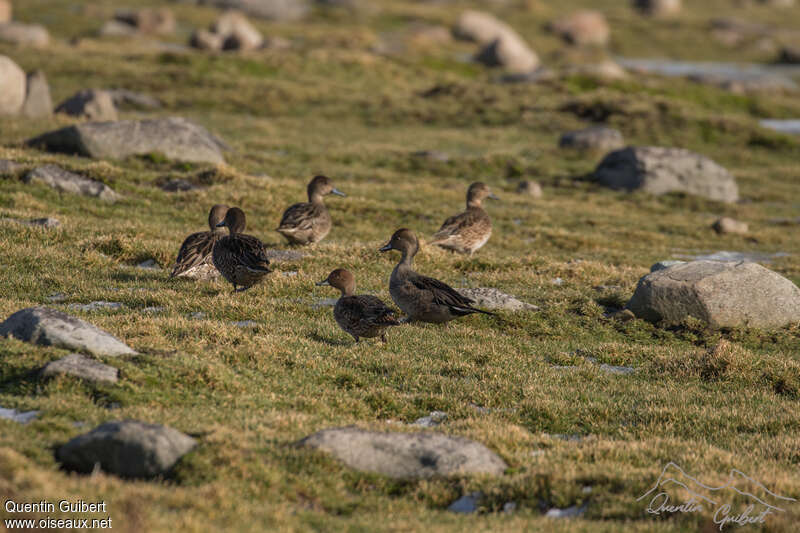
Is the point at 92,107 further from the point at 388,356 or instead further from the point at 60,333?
the point at 60,333

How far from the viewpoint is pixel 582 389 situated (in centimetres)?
1498

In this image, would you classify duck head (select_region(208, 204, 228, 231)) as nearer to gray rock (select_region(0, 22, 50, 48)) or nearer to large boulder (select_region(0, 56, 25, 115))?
large boulder (select_region(0, 56, 25, 115))

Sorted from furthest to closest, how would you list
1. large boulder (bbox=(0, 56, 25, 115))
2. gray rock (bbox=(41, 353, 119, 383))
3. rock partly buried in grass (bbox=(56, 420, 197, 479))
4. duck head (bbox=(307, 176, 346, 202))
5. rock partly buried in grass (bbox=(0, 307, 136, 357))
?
large boulder (bbox=(0, 56, 25, 115)) → duck head (bbox=(307, 176, 346, 202)) → rock partly buried in grass (bbox=(0, 307, 136, 357)) → gray rock (bbox=(41, 353, 119, 383)) → rock partly buried in grass (bbox=(56, 420, 197, 479))

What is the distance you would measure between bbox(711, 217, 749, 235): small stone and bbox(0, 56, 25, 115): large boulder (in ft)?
104

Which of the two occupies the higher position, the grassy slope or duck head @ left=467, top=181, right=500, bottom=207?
duck head @ left=467, top=181, right=500, bottom=207

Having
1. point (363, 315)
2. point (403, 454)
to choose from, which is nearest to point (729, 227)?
point (363, 315)

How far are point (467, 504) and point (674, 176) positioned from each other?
33334 mm

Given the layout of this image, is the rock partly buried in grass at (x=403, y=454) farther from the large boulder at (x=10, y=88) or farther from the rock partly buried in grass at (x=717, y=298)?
the large boulder at (x=10, y=88)

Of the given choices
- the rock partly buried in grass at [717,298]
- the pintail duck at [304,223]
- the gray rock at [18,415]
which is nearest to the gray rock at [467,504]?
the gray rock at [18,415]

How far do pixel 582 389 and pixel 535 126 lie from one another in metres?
40.2

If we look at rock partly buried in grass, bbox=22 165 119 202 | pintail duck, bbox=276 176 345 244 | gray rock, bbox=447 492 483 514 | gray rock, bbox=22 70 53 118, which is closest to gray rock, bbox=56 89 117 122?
gray rock, bbox=22 70 53 118

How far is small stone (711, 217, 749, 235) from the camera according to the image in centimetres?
3353

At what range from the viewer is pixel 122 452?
9.59 m

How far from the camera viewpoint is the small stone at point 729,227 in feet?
110
